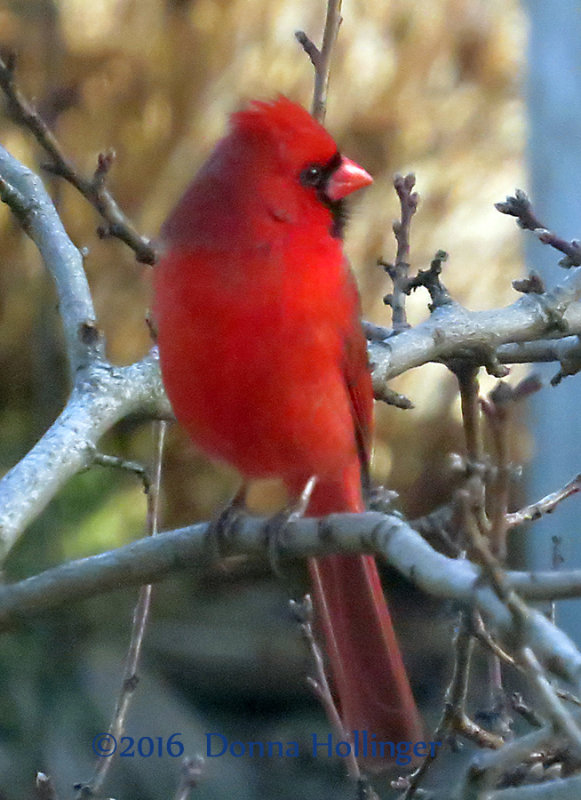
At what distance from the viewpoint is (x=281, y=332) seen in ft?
5.16

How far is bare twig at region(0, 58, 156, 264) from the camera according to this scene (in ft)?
5.69

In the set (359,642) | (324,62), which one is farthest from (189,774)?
(324,62)

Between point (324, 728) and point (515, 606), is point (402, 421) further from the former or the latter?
point (515, 606)

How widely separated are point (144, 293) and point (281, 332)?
2130mm

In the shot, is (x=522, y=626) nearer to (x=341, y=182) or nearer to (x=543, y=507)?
(x=543, y=507)

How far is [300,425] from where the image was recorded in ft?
5.49

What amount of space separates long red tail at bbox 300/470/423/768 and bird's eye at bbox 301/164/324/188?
49 centimetres

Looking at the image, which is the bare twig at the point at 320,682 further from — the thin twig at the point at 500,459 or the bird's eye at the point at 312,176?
the thin twig at the point at 500,459

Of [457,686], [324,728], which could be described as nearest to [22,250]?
[324,728]

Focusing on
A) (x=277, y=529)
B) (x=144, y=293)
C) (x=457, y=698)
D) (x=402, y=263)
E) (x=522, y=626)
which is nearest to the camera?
(x=522, y=626)

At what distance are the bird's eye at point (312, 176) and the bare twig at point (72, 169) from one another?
282 millimetres

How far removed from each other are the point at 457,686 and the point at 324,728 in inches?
123

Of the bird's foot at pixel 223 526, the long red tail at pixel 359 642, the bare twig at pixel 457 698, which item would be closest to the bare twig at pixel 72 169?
the bird's foot at pixel 223 526

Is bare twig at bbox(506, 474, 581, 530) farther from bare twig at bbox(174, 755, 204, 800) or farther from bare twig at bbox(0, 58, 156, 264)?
bare twig at bbox(0, 58, 156, 264)
